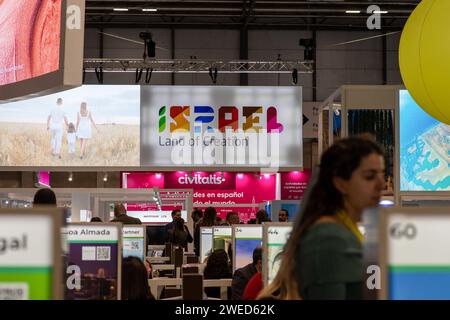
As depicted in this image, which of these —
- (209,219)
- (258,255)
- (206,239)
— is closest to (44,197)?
(258,255)

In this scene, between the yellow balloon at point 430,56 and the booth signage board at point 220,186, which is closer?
the yellow balloon at point 430,56

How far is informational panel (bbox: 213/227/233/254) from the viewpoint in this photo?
1009 centimetres

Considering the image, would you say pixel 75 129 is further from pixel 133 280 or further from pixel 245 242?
pixel 133 280

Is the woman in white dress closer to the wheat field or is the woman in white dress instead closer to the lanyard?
the wheat field

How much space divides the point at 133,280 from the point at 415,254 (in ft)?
12.3

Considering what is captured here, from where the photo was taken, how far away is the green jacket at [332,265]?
5.99ft

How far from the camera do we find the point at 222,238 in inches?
405

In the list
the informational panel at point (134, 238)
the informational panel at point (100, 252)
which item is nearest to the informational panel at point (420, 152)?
the informational panel at point (134, 238)

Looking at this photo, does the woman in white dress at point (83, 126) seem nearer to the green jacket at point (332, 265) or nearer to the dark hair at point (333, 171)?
the dark hair at point (333, 171)

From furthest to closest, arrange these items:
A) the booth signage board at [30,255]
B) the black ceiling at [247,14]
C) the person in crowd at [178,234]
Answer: the black ceiling at [247,14] → the person in crowd at [178,234] → the booth signage board at [30,255]

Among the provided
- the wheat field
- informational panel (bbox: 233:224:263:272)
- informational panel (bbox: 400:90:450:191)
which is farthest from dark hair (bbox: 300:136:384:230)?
the wheat field

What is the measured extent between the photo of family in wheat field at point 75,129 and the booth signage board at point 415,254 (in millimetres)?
13307

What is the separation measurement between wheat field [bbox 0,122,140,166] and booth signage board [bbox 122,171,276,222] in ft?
33.2

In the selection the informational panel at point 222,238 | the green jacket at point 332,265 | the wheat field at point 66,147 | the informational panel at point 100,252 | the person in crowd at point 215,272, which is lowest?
the person in crowd at point 215,272
